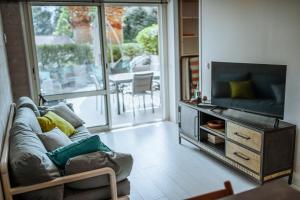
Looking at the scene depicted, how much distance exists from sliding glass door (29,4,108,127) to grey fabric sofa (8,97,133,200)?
227cm

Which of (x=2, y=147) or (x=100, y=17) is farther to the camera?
(x=100, y=17)

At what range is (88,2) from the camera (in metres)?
4.43

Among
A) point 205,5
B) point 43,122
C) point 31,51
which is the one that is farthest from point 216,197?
point 31,51

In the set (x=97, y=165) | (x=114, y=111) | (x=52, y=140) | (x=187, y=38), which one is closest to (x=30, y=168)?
(x=97, y=165)

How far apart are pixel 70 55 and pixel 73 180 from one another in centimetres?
305

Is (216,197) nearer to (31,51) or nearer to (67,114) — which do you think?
(67,114)

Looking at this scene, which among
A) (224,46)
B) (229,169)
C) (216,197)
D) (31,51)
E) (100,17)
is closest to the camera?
(216,197)

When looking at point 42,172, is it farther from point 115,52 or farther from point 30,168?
point 115,52

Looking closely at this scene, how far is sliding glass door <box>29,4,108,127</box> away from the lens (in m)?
4.34

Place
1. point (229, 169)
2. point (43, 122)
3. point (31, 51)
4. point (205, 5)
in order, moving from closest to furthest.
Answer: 1. point (43, 122)
2. point (229, 169)
3. point (205, 5)
4. point (31, 51)

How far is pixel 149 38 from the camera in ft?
17.5

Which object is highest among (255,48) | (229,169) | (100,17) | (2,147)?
(100,17)

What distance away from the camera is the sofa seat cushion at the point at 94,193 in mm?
1975

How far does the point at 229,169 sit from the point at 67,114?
210 centimetres
